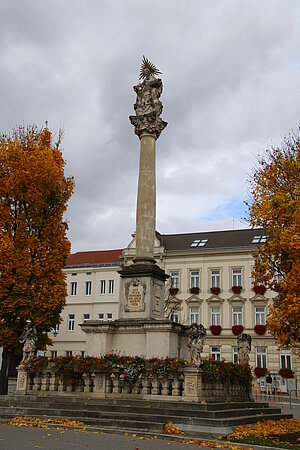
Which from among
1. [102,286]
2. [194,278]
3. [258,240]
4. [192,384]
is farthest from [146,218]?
[102,286]

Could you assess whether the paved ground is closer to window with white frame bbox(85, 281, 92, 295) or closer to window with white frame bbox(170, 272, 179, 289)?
window with white frame bbox(170, 272, 179, 289)

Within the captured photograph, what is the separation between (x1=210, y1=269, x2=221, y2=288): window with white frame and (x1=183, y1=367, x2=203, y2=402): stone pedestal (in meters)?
34.5

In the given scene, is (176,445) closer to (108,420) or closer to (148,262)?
(108,420)

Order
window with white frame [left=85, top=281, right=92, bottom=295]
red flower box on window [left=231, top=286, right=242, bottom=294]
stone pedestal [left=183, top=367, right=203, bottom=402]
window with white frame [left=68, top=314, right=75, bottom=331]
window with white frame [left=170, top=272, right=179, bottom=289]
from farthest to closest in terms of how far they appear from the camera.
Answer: window with white frame [left=85, top=281, right=92, bottom=295] < window with white frame [left=68, top=314, right=75, bottom=331] < window with white frame [left=170, top=272, right=179, bottom=289] < red flower box on window [left=231, top=286, right=242, bottom=294] < stone pedestal [left=183, top=367, right=203, bottom=402]

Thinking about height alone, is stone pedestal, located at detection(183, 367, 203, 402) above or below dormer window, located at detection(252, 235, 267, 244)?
below

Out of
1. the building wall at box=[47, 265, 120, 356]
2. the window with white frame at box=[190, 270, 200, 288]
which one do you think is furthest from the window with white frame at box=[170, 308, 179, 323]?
the building wall at box=[47, 265, 120, 356]

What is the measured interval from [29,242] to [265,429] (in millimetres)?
13350

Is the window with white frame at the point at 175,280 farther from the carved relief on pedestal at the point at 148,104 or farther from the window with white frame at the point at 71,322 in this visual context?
the carved relief on pedestal at the point at 148,104

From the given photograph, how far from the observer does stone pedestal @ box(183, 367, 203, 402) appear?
14.3 m

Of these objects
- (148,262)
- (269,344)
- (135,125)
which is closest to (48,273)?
(148,262)

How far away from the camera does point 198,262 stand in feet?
164

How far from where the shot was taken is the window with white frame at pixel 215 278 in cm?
4875

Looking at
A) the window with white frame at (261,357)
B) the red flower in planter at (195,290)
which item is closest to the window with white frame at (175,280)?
the red flower in planter at (195,290)

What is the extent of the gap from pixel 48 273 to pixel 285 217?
35.3 ft
